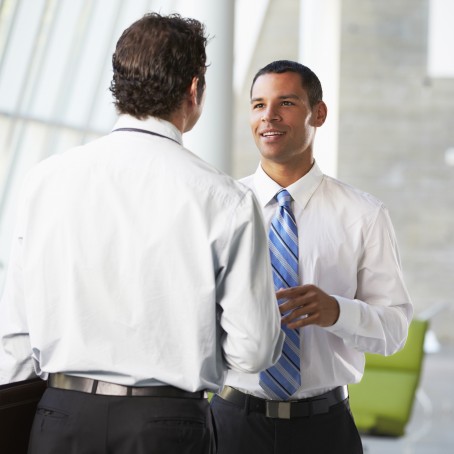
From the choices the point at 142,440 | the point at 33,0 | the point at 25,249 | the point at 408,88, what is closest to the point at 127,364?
the point at 142,440

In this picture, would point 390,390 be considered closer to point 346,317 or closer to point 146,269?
point 346,317

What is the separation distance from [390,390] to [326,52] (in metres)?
10.3

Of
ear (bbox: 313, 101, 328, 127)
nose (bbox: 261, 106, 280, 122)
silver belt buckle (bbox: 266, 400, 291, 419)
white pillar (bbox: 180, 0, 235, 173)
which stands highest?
white pillar (bbox: 180, 0, 235, 173)

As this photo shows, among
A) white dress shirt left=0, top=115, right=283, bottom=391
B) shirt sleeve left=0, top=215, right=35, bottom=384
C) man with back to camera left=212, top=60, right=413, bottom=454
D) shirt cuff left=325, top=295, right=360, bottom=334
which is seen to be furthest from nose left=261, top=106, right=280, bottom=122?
shirt sleeve left=0, top=215, right=35, bottom=384

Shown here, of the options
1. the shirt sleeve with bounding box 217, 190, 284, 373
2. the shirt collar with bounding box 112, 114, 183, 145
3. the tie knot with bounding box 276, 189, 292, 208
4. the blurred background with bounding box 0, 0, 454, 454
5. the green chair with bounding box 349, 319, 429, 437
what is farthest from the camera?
the blurred background with bounding box 0, 0, 454, 454

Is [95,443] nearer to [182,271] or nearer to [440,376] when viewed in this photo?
[182,271]

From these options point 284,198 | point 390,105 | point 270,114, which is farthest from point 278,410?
point 390,105

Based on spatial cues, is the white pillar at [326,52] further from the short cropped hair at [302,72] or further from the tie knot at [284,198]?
Answer: the tie knot at [284,198]

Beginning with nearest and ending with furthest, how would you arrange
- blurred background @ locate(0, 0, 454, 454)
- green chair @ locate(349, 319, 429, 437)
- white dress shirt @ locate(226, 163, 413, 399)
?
white dress shirt @ locate(226, 163, 413, 399) → green chair @ locate(349, 319, 429, 437) → blurred background @ locate(0, 0, 454, 454)

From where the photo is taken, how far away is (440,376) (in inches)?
441

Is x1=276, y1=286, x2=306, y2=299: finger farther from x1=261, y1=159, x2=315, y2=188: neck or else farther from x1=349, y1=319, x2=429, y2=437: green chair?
x1=349, y1=319, x2=429, y2=437: green chair

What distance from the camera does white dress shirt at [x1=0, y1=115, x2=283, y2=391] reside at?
67.0 inches

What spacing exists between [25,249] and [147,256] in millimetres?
278

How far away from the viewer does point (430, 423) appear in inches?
288
